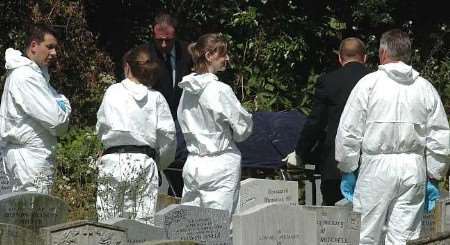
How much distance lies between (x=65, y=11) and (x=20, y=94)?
6.48m

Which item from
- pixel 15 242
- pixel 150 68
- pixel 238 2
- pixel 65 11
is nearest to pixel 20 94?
pixel 150 68

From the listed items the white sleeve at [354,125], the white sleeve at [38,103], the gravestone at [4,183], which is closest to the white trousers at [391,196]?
the white sleeve at [354,125]

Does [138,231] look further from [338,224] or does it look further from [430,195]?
[430,195]

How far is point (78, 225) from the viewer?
30.3ft

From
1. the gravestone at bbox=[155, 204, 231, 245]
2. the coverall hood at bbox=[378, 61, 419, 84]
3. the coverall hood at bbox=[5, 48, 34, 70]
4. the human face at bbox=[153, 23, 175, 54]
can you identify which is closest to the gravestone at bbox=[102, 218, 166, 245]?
the gravestone at bbox=[155, 204, 231, 245]

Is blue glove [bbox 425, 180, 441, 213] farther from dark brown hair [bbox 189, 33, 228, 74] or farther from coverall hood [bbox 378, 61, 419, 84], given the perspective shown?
dark brown hair [bbox 189, 33, 228, 74]

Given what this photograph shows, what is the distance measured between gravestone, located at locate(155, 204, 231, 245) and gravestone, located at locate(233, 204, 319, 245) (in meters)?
0.39

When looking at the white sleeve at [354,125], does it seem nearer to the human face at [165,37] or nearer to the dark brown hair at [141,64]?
the dark brown hair at [141,64]

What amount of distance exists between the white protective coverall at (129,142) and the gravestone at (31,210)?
424 millimetres

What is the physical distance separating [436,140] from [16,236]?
10.6ft

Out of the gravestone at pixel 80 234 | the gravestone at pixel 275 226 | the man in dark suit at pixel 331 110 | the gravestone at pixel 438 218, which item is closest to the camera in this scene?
the gravestone at pixel 80 234

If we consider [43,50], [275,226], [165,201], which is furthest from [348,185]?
[43,50]

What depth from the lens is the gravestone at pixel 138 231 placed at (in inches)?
388

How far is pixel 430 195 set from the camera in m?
10.8
